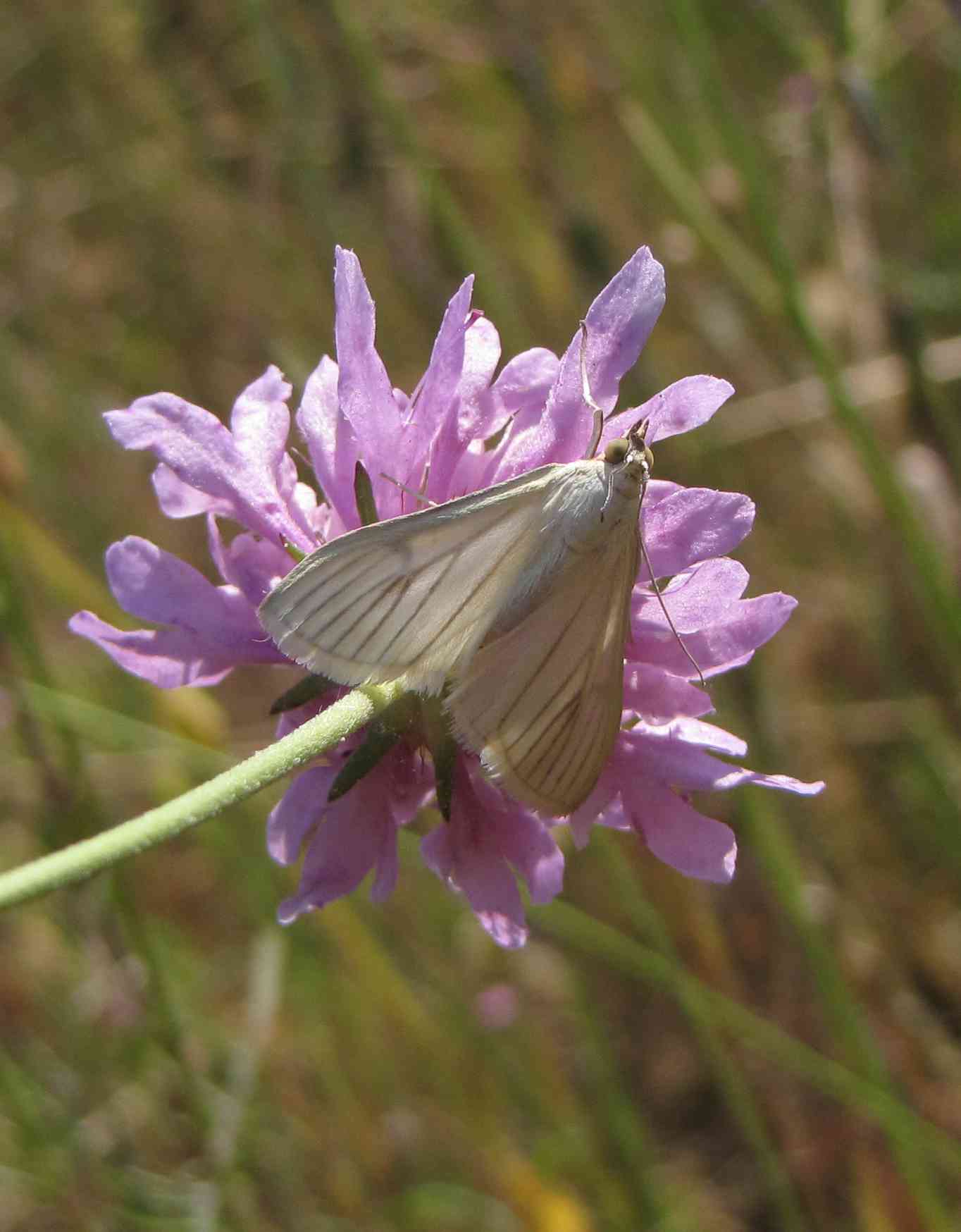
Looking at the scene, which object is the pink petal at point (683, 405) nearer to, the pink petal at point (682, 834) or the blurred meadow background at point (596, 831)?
the pink petal at point (682, 834)

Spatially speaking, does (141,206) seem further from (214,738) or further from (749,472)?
(214,738)

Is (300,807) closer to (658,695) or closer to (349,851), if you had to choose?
(349,851)

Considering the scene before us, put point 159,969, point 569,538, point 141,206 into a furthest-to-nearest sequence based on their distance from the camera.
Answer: point 141,206
point 159,969
point 569,538

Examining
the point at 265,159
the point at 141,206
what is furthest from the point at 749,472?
the point at 141,206

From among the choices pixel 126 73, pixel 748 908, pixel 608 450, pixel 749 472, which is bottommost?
pixel 748 908

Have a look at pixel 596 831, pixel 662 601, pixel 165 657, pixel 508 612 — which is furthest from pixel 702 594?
pixel 596 831

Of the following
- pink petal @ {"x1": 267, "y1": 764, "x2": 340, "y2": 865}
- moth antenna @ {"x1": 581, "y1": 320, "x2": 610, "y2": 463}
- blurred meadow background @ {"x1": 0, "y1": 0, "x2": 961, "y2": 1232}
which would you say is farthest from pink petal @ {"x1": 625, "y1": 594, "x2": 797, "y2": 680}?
blurred meadow background @ {"x1": 0, "y1": 0, "x2": 961, "y2": 1232}
